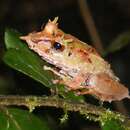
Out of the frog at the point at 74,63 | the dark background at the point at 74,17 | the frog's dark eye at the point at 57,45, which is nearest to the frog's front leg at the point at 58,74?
the frog at the point at 74,63

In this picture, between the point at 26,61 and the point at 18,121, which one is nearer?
the point at 18,121

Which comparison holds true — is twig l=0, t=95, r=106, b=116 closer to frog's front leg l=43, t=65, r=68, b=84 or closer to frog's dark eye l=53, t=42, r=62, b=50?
frog's front leg l=43, t=65, r=68, b=84

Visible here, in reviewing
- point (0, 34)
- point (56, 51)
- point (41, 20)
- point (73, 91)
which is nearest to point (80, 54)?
point (56, 51)

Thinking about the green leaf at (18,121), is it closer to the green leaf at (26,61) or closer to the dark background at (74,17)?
the green leaf at (26,61)

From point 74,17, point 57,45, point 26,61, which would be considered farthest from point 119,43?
point 74,17

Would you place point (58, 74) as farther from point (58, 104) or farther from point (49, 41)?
point (58, 104)

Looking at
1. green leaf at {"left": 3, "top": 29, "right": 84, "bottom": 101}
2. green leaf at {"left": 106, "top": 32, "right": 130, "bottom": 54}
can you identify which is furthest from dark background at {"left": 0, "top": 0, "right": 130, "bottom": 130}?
green leaf at {"left": 3, "top": 29, "right": 84, "bottom": 101}
